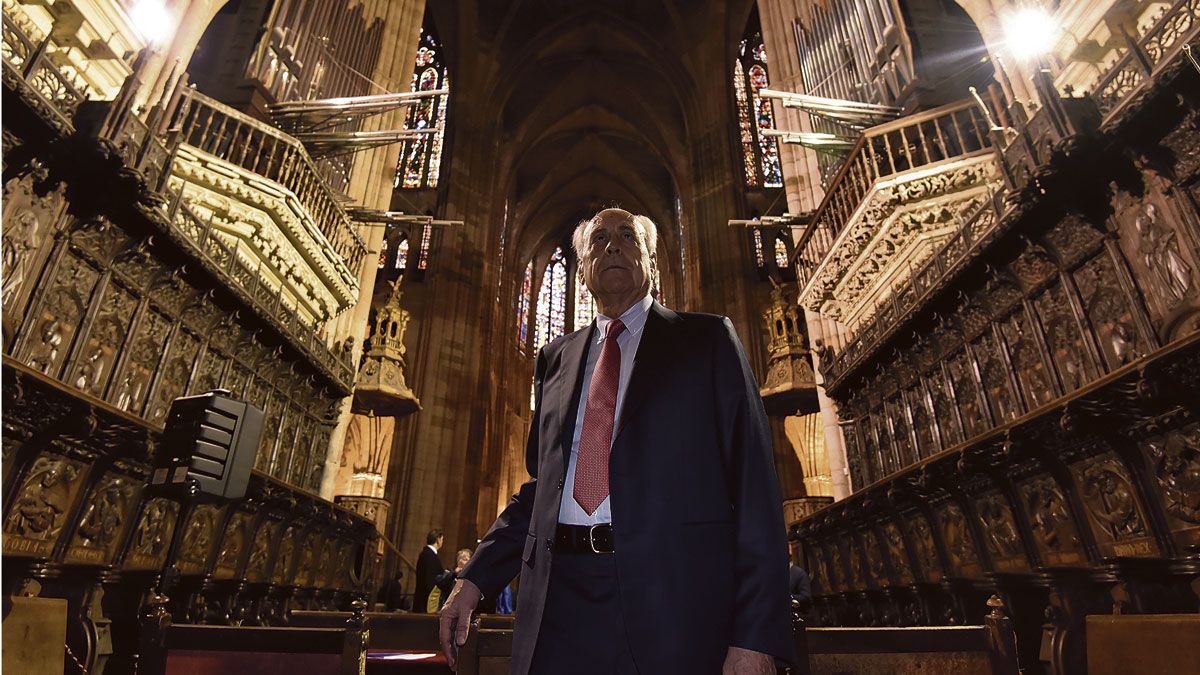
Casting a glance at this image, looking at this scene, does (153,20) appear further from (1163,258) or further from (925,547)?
(925,547)

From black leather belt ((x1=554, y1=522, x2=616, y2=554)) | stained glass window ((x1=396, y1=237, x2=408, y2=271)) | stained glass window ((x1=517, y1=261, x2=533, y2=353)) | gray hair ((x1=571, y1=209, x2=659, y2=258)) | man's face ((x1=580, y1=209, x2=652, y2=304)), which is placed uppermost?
A: stained glass window ((x1=517, y1=261, x2=533, y2=353))

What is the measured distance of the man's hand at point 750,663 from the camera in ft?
3.55

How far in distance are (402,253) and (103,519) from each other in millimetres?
16068

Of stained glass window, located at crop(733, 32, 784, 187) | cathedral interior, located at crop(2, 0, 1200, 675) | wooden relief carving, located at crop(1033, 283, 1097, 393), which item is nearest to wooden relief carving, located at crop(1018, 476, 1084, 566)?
cathedral interior, located at crop(2, 0, 1200, 675)

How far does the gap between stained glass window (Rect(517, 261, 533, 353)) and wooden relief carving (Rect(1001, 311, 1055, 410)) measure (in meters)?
23.7

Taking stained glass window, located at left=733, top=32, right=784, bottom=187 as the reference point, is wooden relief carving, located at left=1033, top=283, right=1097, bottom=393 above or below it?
below

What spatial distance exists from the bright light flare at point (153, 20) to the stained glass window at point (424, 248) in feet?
41.0

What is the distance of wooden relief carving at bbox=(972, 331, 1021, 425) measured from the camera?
5.75 metres

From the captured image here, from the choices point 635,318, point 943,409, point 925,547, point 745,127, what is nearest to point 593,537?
point 635,318

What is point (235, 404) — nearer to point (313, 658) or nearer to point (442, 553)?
point (313, 658)

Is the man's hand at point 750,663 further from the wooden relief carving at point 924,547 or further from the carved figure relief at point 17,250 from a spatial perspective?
the wooden relief carving at point 924,547

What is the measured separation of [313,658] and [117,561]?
171 inches

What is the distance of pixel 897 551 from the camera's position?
6.50m

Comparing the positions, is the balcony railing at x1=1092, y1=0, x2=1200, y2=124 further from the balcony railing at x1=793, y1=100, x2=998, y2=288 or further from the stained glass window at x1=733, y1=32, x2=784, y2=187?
the stained glass window at x1=733, y1=32, x2=784, y2=187
